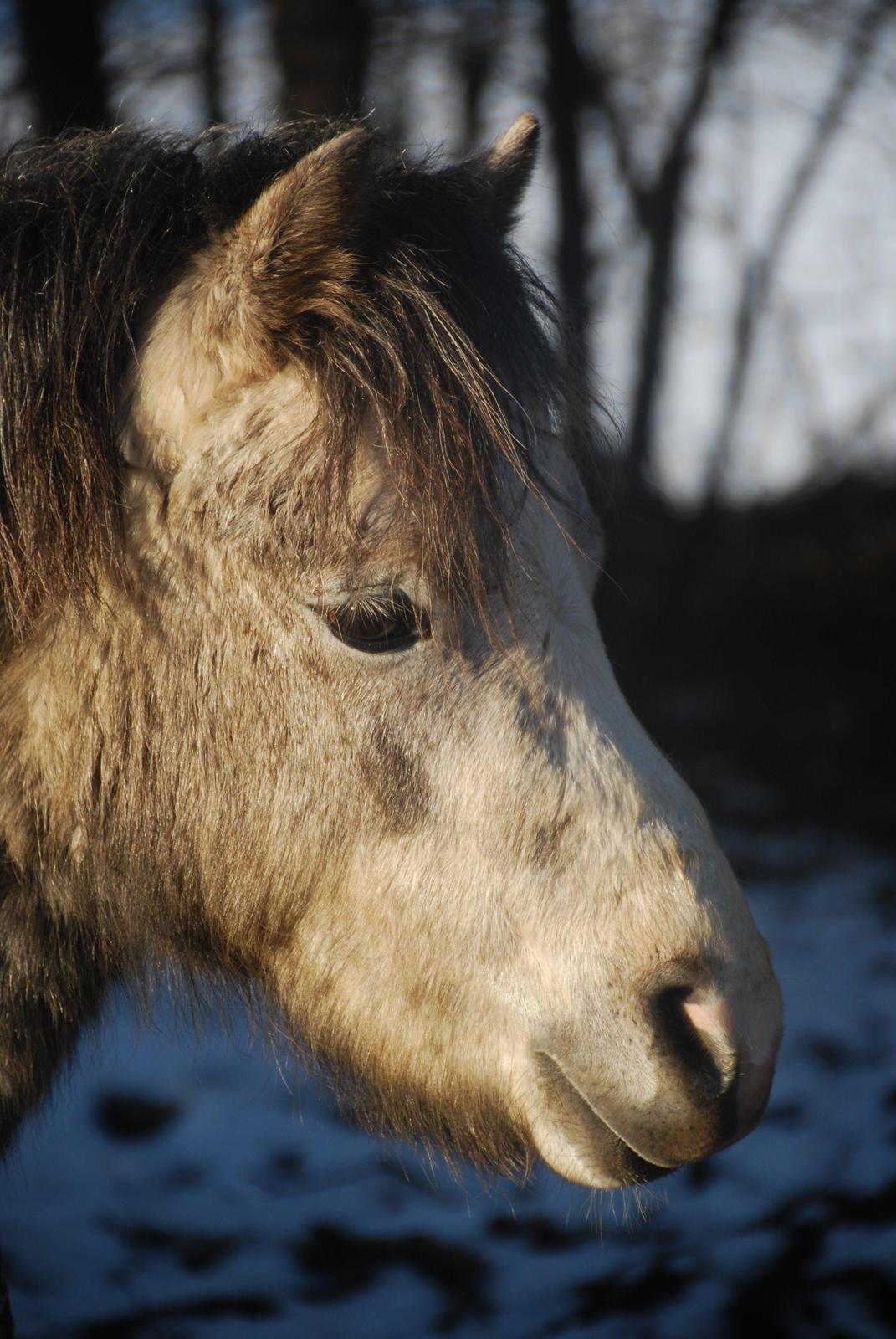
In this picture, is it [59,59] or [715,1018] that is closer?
[715,1018]

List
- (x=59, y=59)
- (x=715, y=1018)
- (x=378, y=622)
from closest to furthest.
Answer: (x=715, y=1018) < (x=378, y=622) < (x=59, y=59)

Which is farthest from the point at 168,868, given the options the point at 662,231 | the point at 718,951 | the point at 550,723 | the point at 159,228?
the point at 662,231

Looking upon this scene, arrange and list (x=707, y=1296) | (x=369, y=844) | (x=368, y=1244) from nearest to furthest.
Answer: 1. (x=369, y=844)
2. (x=707, y=1296)
3. (x=368, y=1244)

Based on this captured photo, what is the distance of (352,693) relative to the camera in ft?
4.80

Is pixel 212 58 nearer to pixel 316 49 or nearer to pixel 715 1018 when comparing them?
pixel 316 49

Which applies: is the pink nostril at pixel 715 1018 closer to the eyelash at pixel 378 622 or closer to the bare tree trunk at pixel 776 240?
the eyelash at pixel 378 622

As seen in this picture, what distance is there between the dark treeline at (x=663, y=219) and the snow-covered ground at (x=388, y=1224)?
2.90m

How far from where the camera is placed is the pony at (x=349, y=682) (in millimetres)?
1384

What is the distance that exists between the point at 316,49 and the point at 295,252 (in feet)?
14.2

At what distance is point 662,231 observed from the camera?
30.2 ft

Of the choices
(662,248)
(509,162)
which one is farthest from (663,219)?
(509,162)

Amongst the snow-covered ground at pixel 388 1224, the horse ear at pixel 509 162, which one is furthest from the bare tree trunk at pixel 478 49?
the snow-covered ground at pixel 388 1224

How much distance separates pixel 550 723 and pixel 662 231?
906cm

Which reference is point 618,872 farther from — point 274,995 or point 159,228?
point 159,228
